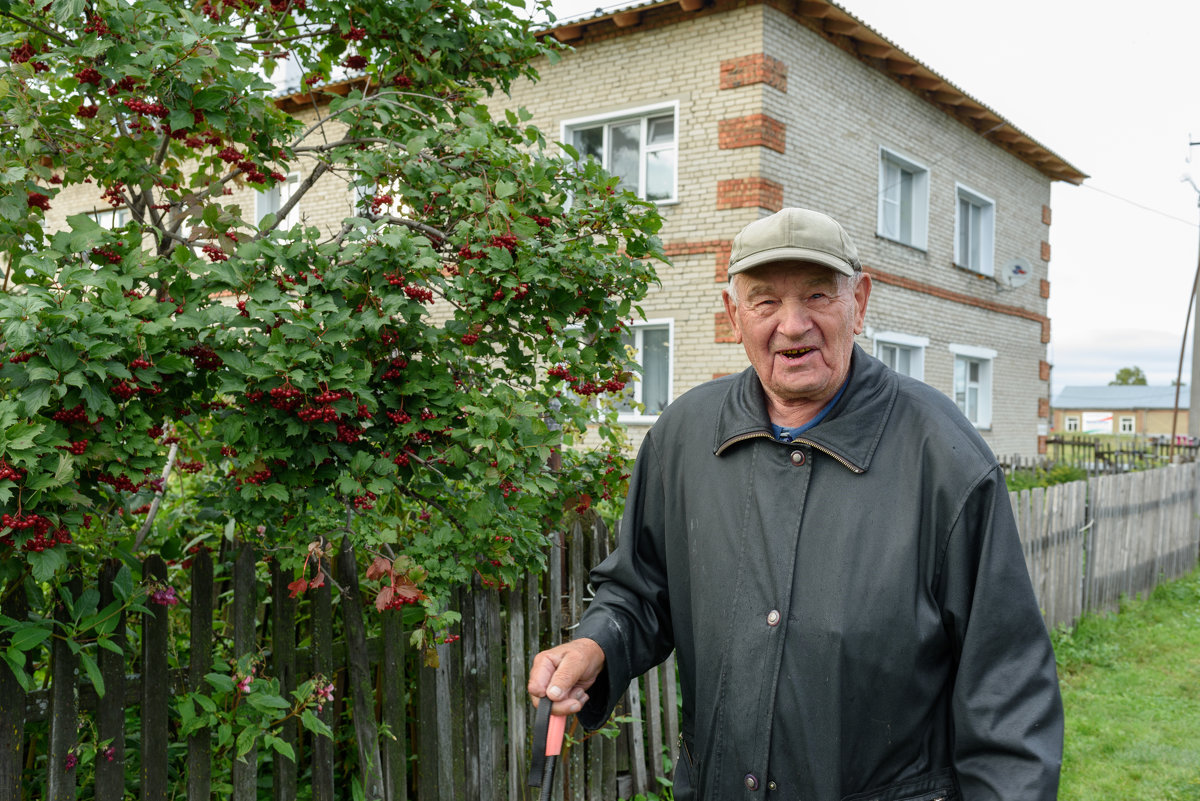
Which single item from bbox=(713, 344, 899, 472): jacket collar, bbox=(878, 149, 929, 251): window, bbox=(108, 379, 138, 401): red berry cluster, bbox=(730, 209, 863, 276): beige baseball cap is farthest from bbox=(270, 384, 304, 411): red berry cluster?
bbox=(878, 149, 929, 251): window

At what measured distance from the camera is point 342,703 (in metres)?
3.29

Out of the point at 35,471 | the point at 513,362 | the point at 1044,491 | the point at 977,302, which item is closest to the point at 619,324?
the point at 513,362

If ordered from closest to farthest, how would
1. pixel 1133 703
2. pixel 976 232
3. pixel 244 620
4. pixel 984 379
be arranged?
pixel 244 620
pixel 1133 703
pixel 984 379
pixel 976 232

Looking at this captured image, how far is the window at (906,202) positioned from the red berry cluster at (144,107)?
13.2 metres

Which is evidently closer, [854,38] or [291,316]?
[291,316]

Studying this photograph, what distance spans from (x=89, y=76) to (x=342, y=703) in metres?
2.16

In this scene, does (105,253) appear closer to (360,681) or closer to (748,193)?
(360,681)

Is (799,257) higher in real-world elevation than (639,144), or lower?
lower

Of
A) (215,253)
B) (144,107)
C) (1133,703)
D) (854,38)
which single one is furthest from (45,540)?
(854,38)

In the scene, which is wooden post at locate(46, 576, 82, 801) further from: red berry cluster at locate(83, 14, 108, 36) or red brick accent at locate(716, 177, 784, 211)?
red brick accent at locate(716, 177, 784, 211)

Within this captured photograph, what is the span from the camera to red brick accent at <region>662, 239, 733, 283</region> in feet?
38.5

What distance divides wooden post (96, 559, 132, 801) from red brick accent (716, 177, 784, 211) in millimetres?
10044

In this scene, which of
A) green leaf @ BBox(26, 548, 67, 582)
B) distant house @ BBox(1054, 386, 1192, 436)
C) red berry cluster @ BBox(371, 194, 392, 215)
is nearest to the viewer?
green leaf @ BBox(26, 548, 67, 582)

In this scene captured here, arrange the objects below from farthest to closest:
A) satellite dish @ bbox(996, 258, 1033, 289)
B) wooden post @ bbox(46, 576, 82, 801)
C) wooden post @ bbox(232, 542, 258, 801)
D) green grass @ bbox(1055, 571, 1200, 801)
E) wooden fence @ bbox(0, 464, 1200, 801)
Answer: satellite dish @ bbox(996, 258, 1033, 289) < green grass @ bbox(1055, 571, 1200, 801) < wooden post @ bbox(232, 542, 258, 801) < wooden fence @ bbox(0, 464, 1200, 801) < wooden post @ bbox(46, 576, 82, 801)
